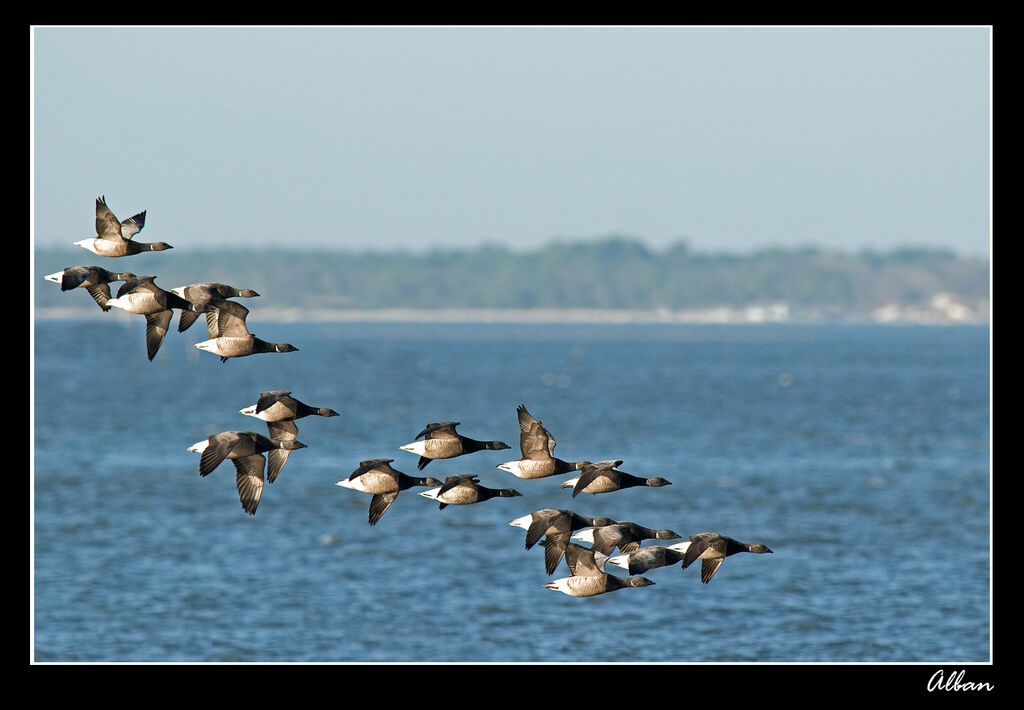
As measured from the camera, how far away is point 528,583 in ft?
174

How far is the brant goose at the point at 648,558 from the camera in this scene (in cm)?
1123

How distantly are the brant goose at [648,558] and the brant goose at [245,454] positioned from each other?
2879 millimetres

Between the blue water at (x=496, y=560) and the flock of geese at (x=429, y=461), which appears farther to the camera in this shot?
the blue water at (x=496, y=560)

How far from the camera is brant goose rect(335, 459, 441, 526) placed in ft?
38.2

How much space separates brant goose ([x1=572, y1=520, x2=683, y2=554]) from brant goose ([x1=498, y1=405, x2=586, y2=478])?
2.01ft

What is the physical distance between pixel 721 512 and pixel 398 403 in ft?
282

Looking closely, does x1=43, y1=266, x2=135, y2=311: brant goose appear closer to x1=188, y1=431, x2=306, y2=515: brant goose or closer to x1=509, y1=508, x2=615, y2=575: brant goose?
x1=188, y1=431, x2=306, y2=515: brant goose

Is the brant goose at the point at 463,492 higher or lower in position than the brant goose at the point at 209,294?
lower

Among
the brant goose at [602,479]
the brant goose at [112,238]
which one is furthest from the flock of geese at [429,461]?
the brant goose at [112,238]

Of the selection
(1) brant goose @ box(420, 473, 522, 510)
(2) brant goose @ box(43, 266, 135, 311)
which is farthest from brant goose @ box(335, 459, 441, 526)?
(2) brant goose @ box(43, 266, 135, 311)

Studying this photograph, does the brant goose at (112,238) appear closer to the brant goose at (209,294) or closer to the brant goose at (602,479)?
the brant goose at (209,294)
